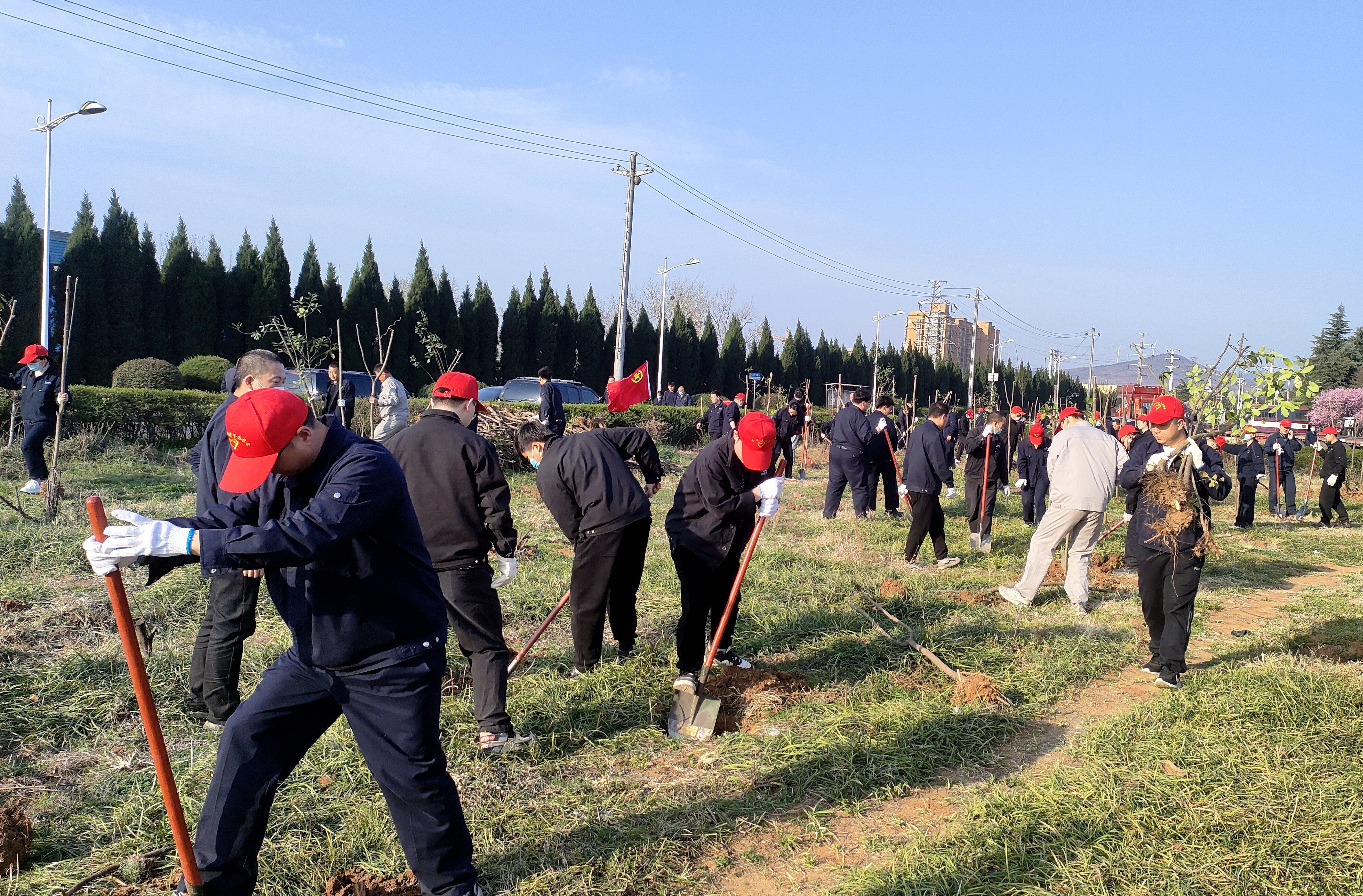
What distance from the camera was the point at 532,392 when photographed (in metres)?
20.0

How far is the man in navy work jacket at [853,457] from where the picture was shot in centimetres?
1146

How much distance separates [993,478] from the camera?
36.5ft

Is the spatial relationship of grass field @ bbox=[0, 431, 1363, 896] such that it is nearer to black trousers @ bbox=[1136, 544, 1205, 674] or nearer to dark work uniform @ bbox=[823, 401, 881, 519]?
black trousers @ bbox=[1136, 544, 1205, 674]

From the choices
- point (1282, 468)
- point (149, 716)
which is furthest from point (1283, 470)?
point (149, 716)

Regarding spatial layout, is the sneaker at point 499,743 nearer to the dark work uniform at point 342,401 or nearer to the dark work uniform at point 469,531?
the dark work uniform at point 469,531

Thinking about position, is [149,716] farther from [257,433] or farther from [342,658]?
[257,433]

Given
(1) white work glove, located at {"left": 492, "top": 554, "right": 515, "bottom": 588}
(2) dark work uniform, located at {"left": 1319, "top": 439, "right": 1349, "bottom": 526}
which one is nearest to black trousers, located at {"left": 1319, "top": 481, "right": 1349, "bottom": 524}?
(2) dark work uniform, located at {"left": 1319, "top": 439, "right": 1349, "bottom": 526}

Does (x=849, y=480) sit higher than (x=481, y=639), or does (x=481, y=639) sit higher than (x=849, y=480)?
(x=849, y=480)

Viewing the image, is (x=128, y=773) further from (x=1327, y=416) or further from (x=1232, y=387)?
(x=1327, y=416)

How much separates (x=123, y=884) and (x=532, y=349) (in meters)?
29.4

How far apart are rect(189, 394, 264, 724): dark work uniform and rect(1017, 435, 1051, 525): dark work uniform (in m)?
10.2

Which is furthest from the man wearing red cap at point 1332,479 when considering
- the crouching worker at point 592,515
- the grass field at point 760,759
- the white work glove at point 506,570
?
the white work glove at point 506,570

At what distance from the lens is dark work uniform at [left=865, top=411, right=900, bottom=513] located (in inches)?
455

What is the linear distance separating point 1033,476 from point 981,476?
1.36m
